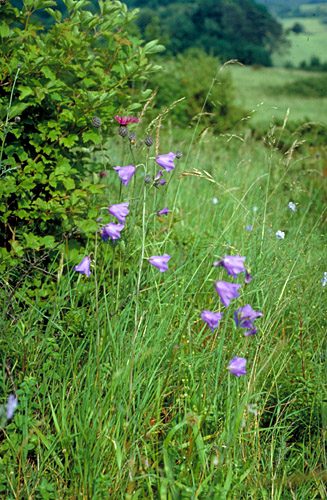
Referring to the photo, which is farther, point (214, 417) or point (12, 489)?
point (214, 417)

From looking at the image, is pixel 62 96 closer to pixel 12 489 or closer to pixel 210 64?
pixel 12 489

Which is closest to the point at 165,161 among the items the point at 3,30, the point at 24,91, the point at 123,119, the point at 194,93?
the point at 123,119

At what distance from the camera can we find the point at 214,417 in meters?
1.66

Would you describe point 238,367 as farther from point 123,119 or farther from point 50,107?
point 50,107

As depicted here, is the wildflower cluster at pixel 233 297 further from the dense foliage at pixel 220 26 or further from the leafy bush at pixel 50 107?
the dense foliage at pixel 220 26

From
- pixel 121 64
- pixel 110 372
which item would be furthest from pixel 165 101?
pixel 110 372

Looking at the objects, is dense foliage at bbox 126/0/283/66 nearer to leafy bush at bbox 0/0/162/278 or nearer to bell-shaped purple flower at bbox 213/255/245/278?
leafy bush at bbox 0/0/162/278

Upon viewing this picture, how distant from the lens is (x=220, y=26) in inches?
714

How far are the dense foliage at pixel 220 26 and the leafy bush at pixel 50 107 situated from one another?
616 inches

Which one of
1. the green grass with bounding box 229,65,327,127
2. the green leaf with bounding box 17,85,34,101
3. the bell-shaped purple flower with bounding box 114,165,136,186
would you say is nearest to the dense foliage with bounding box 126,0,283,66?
the green grass with bounding box 229,65,327,127

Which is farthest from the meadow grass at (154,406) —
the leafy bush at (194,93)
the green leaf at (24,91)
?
the leafy bush at (194,93)

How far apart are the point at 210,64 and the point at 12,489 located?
10.1m

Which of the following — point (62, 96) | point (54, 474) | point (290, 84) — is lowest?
point (290, 84)

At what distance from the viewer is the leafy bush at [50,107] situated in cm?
220
